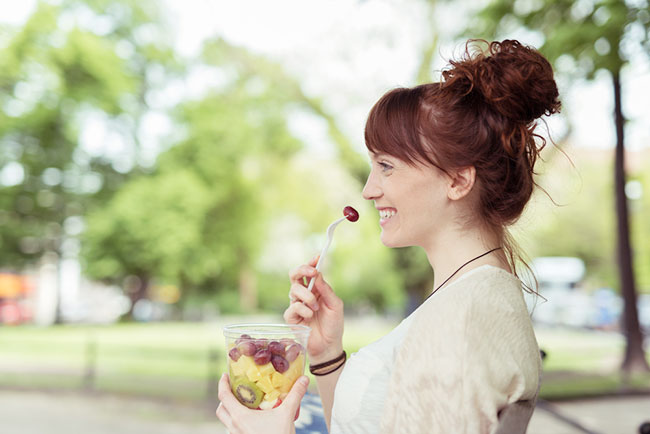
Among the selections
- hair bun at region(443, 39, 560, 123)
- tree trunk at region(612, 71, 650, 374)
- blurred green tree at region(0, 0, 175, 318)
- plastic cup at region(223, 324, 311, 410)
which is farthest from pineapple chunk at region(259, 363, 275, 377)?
blurred green tree at region(0, 0, 175, 318)

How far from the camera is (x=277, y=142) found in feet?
63.0

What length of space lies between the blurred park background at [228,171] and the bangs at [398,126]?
443 cm

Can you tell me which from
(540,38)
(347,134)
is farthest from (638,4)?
(347,134)

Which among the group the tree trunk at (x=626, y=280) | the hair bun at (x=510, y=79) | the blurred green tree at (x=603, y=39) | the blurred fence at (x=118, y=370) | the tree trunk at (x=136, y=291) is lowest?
the tree trunk at (x=136, y=291)

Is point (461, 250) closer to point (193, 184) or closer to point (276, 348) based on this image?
point (276, 348)

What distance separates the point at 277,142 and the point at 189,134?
3108mm

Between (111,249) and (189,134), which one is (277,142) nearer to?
(189,134)

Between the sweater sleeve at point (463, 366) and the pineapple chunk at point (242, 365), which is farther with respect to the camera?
the pineapple chunk at point (242, 365)

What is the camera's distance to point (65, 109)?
17.6m

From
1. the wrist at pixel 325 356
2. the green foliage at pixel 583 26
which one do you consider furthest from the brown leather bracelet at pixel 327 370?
the green foliage at pixel 583 26

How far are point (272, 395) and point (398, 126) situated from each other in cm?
68

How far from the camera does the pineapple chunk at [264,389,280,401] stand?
1.37 meters

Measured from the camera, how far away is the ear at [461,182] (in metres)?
1.45

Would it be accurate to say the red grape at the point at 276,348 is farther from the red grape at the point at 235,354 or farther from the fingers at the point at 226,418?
the fingers at the point at 226,418
